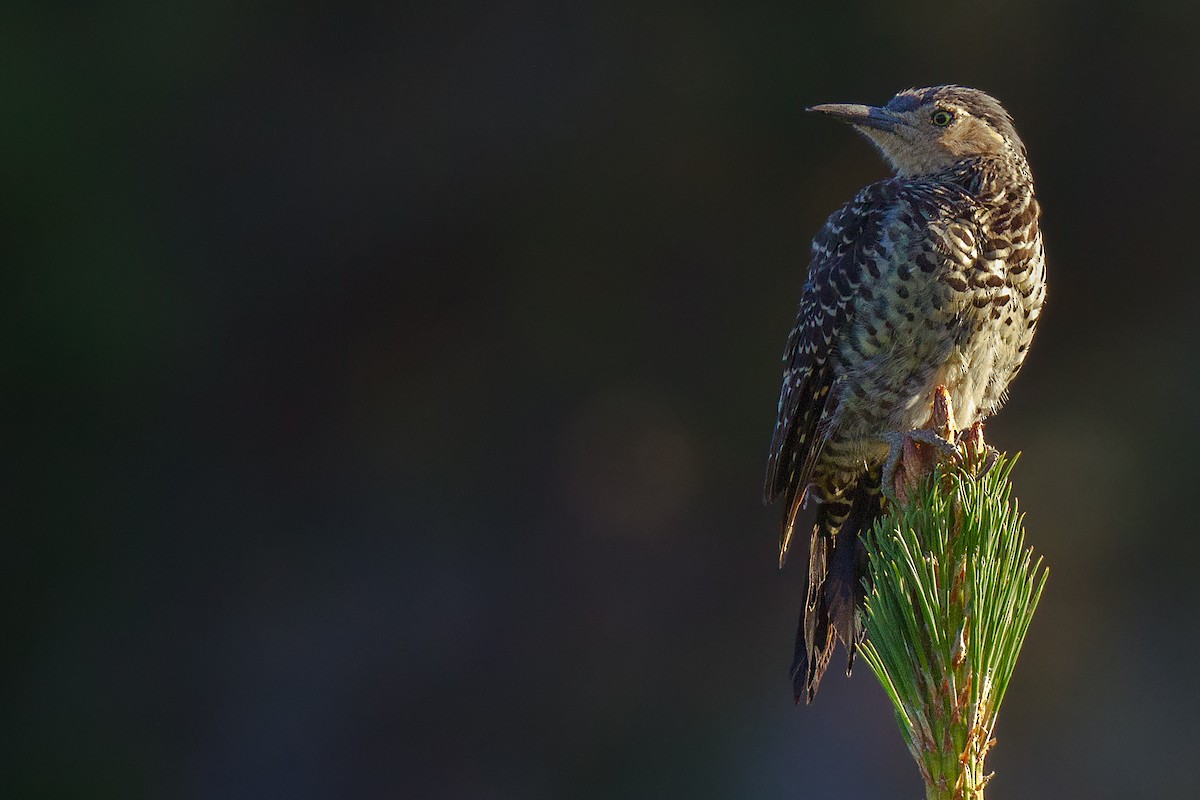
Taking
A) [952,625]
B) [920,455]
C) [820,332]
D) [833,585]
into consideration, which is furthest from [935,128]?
[952,625]

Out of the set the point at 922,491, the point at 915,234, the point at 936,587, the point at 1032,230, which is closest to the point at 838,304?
the point at 915,234

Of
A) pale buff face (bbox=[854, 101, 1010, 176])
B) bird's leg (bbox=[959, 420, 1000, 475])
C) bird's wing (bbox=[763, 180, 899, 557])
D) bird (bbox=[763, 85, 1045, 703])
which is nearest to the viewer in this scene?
bird's leg (bbox=[959, 420, 1000, 475])

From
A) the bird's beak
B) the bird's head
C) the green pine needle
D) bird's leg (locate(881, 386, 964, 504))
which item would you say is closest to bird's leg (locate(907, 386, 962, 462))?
bird's leg (locate(881, 386, 964, 504))

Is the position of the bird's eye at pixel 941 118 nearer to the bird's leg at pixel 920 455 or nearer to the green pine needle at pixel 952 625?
the bird's leg at pixel 920 455

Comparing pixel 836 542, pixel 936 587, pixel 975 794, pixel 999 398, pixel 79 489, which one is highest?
pixel 936 587

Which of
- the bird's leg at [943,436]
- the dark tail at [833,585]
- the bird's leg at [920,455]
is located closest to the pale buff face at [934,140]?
the dark tail at [833,585]

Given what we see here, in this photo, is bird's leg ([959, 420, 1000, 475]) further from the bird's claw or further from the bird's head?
the bird's head

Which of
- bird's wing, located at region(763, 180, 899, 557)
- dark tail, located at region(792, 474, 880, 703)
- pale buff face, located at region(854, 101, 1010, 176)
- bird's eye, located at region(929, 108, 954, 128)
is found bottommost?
dark tail, located at region(792, 474, 880, 703)

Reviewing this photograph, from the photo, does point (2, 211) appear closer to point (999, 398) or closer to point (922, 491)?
point (999, 398)
